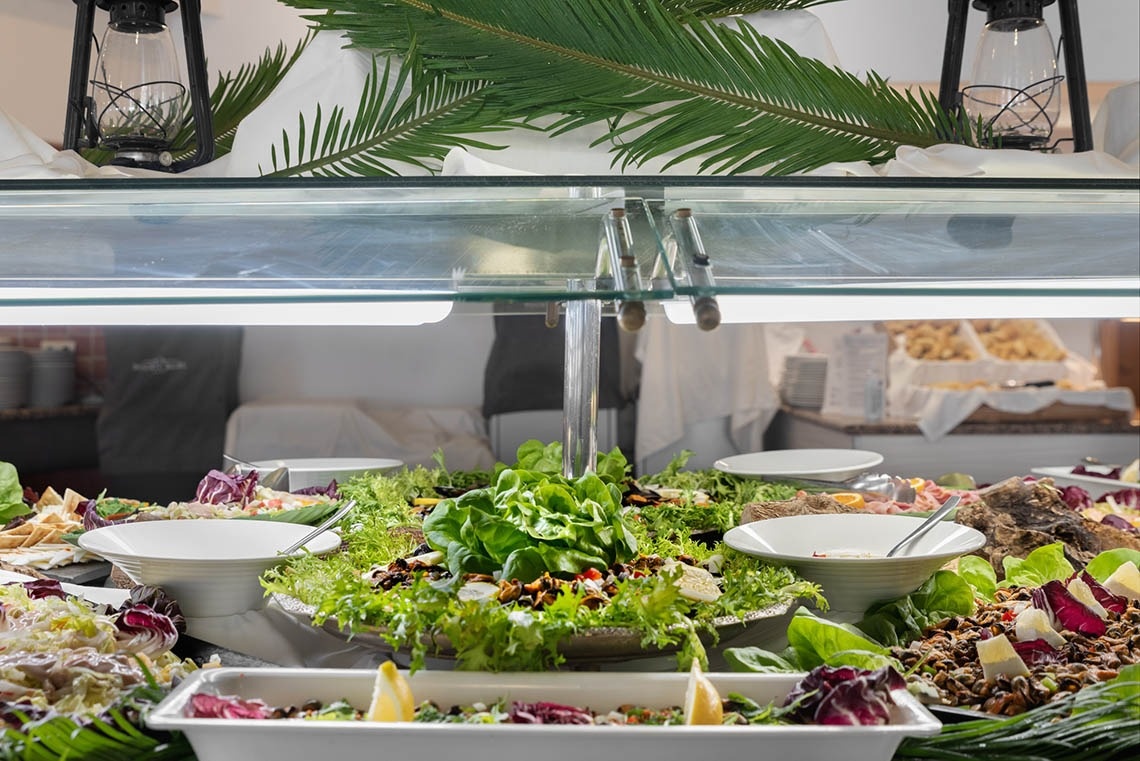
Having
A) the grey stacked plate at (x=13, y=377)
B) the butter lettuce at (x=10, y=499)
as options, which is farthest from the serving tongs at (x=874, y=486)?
the grey stacked plate at (x=13, y=377)

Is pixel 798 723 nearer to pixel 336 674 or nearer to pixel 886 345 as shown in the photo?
pixel 336 674

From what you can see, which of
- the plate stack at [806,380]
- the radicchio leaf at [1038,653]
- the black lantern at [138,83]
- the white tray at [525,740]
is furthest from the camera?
the plate stack at [806,380]

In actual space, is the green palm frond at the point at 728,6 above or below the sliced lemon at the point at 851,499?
above

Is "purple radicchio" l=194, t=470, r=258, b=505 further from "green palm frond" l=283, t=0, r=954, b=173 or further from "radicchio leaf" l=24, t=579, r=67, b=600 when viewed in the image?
"green palm frond" l=283, t=0, r=954, b=173

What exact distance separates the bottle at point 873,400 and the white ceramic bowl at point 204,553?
139 inches

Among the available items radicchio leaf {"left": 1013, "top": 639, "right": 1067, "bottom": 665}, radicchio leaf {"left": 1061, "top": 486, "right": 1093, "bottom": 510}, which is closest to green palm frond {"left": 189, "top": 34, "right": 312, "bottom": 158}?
radicchio leaf {"left": 1013, "top": 639, "right": 1067, "bottom": 665}

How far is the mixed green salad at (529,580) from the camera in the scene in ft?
3.31

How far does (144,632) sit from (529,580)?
431 millimetres

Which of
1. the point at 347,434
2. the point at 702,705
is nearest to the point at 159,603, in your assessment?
the point at 702,705

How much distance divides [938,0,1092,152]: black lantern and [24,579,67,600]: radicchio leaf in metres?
1.46

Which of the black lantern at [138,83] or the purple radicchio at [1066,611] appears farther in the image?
the black lantern at [138,83]

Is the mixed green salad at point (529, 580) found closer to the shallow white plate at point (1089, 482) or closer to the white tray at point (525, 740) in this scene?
the white tray at point (525, 740)

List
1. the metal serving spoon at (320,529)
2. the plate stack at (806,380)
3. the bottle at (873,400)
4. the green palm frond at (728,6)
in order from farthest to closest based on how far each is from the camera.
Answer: the plate stack at (806,380), the bottle at (873,400), the green palm frond at (728,6), the metal serving spoon at (320,529)

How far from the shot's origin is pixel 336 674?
0.97 m
